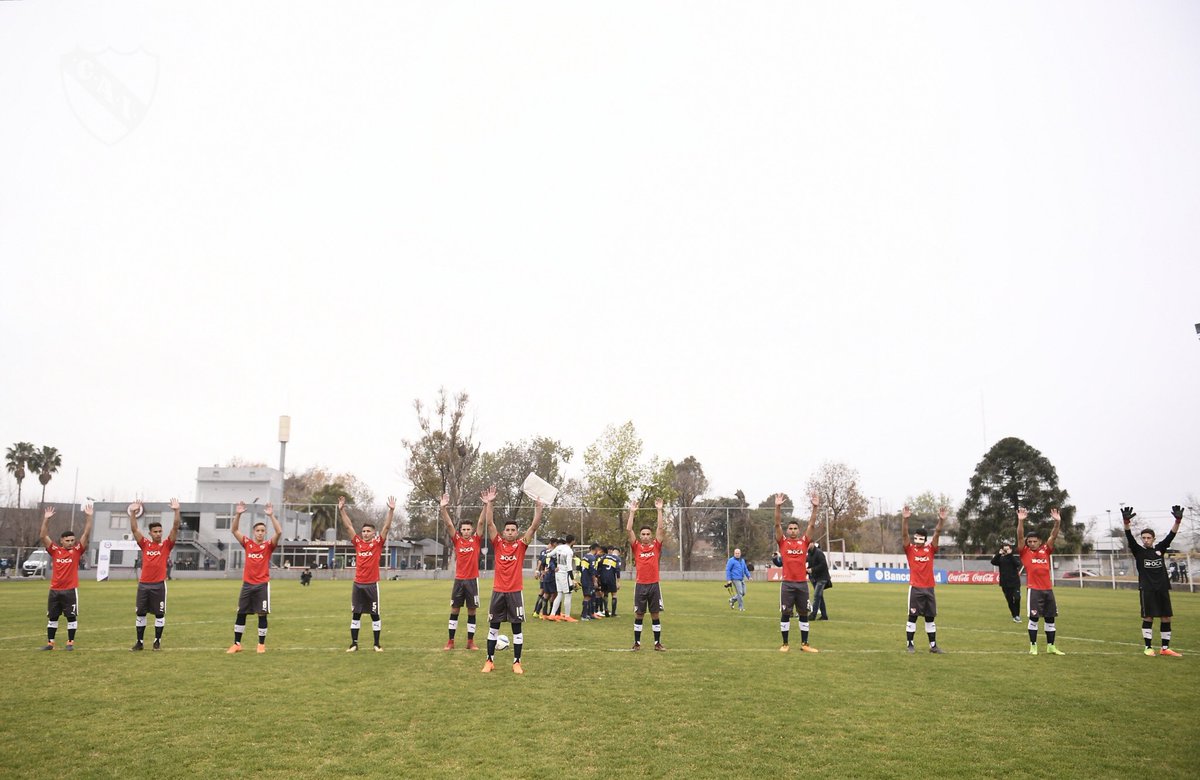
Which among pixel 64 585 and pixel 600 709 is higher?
pixel 64 585

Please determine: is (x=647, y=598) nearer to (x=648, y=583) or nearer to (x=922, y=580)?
(x=648, y=583)

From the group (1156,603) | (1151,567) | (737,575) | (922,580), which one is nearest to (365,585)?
(922,580)

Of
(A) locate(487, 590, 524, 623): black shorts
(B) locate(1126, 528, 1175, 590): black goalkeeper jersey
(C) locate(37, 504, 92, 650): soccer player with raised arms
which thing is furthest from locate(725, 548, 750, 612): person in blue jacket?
(C) locate(37, 504, 92, 650): soccer player with raised arms

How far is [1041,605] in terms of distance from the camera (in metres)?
15.9

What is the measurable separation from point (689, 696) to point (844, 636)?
30.9 ft

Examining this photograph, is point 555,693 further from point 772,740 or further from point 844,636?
point 844,636

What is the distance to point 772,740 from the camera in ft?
28.1

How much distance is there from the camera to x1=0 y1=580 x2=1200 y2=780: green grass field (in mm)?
7656

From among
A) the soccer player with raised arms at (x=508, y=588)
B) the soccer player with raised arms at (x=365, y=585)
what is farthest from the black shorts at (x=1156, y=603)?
the soccer player with raised arms at (x=365, y=585)

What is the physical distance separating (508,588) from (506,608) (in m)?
0.35

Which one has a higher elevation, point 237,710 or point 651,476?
point 651,476

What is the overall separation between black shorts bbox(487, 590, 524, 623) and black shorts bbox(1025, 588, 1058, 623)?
11015 mm

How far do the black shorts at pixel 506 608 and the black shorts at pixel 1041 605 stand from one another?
11.0m

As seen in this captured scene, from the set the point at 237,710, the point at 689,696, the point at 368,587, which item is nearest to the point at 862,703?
the point at 689,696
